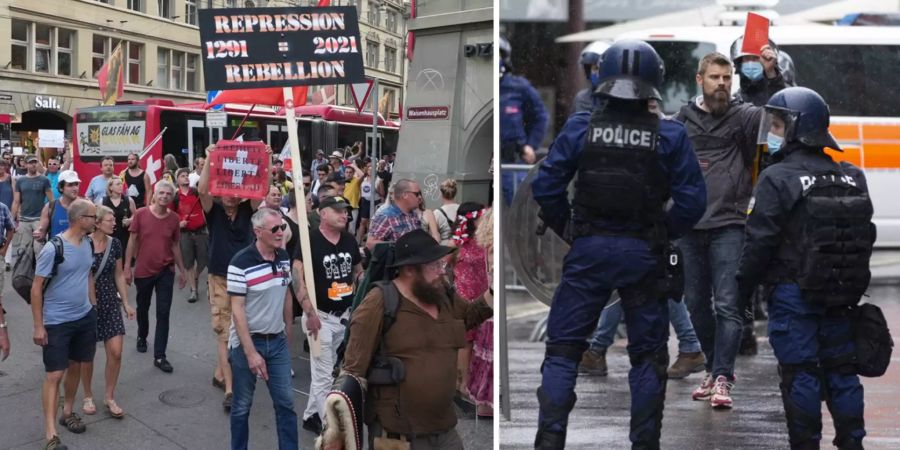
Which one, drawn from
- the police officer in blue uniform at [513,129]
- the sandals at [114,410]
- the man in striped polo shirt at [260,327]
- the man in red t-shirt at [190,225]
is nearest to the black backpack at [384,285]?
the police officer in blue uniform at [513,129]

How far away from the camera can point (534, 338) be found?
6.71m

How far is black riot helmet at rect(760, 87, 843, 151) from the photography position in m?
4.14

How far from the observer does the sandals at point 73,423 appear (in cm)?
659

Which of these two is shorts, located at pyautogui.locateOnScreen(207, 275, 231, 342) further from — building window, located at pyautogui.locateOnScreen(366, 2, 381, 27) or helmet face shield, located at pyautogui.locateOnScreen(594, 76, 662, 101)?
building window, located at pyautogui.locateOnScreen(366, 2, 381, 27)

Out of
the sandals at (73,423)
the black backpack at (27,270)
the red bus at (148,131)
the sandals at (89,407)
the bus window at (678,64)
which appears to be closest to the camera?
the black backpack at (27,270)

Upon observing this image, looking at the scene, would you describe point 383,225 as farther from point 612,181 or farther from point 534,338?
point 612,181

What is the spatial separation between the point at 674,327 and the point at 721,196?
98cm

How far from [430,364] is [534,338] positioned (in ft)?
8.80

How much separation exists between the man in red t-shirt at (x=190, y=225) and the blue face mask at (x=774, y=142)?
26.4 ft

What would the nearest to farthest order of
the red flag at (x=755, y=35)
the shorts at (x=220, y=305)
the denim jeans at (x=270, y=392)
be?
the red flag at (x=755, y=35) < the denim jeans at (x=270, y=392) < the shorts at (x=220, y=305)

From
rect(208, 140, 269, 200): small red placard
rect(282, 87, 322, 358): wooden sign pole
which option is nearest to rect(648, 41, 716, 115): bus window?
rect(282, 87, 322, 358): wooden sign pole

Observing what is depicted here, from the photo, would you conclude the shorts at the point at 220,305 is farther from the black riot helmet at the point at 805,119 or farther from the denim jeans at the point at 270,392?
the black riot helmet at the point at 805,119

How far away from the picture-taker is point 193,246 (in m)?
11.3

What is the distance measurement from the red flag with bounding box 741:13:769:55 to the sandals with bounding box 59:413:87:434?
4922 mm
